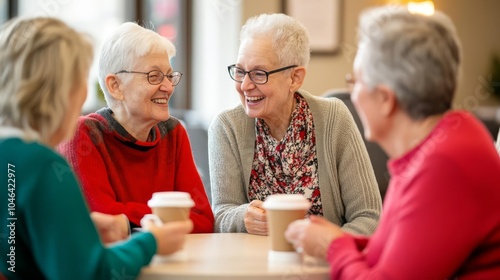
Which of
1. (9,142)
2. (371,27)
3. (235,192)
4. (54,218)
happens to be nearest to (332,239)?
(371,27)

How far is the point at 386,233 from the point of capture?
1.57 meters

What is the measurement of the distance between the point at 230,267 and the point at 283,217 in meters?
0.16

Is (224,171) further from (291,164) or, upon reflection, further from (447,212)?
(447,212)

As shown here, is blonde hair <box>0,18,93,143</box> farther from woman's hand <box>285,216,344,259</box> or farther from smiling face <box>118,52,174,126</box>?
smiling face <box>118,52,174,126</box>

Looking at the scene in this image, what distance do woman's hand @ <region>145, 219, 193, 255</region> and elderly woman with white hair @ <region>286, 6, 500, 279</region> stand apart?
0.27 metres

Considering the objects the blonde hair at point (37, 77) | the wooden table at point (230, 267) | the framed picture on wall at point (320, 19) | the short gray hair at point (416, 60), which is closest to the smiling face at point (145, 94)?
the wooden table at point (230, 267)

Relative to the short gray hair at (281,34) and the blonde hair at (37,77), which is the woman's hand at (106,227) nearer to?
the blonde hair at (37,77)

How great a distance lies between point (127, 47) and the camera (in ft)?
8.07

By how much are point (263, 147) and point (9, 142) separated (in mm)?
1280

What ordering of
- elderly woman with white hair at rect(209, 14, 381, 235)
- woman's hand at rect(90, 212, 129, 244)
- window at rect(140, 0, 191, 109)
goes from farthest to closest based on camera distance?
window at rect(140, 0, 191, 109), elderly woman with white hair at rect(209, 14, 381, 235), woman's hand at rect(90, 212, 129, 244)

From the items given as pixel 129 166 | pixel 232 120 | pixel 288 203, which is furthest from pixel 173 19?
pixel 288 203

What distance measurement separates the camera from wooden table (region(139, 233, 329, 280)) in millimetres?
1614

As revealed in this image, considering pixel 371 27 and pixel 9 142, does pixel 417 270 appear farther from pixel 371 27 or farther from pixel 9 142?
pixel 9 142

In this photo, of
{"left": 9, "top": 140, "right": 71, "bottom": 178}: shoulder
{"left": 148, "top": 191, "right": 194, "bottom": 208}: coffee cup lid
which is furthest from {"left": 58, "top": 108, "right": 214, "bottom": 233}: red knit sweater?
{"left": 9, "top": 140, "right": 71, "bottom": 178}: shoulder
